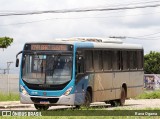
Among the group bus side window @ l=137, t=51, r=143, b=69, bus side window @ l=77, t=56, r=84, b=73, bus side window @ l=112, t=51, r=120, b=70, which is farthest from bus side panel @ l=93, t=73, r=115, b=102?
bus side window @ l=137, t=51, r=143, b=69

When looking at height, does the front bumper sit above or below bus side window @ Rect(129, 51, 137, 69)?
below

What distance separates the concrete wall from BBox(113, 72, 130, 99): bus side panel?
15733mm

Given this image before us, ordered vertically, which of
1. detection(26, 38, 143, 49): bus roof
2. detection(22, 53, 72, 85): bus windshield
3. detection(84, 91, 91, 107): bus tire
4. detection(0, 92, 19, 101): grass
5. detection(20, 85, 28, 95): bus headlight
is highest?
detection(26, 38, 143, 49): bus roof

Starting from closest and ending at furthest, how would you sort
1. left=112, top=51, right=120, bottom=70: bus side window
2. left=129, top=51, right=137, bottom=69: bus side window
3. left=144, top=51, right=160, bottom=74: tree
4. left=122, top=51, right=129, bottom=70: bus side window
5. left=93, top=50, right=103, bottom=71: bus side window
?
left=93, top=50, right=103, bottom=71: bus side window → left=112, top=51, right=120, bottom=70: bus side window → left=122, top=51, right=129, bottom=70: bus side window → left=129, top=51, right=137, bottom=69: bus side window → left=144, top=51, right=160, bottom=74: tree

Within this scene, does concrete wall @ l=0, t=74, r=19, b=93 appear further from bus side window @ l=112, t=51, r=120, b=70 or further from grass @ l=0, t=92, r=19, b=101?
bus side window @ l=112, t=51, r=120, b=70

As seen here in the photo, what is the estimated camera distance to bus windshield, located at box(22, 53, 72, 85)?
26.0 meters

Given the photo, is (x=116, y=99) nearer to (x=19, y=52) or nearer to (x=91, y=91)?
(x=91, y=91)

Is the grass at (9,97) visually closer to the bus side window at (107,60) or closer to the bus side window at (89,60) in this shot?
the bus side window at (107,60)

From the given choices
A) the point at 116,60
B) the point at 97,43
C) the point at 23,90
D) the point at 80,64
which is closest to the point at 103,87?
the point at 116,60

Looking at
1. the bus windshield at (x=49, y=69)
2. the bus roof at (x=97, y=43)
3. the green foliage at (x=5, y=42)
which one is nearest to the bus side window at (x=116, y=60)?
the bus roof at (x=97, y=43)

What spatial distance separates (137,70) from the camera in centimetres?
3441

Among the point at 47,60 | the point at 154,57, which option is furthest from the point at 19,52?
the point at 154,57

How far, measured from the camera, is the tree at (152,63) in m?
112

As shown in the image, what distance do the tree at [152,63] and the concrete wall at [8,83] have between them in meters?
66.5
